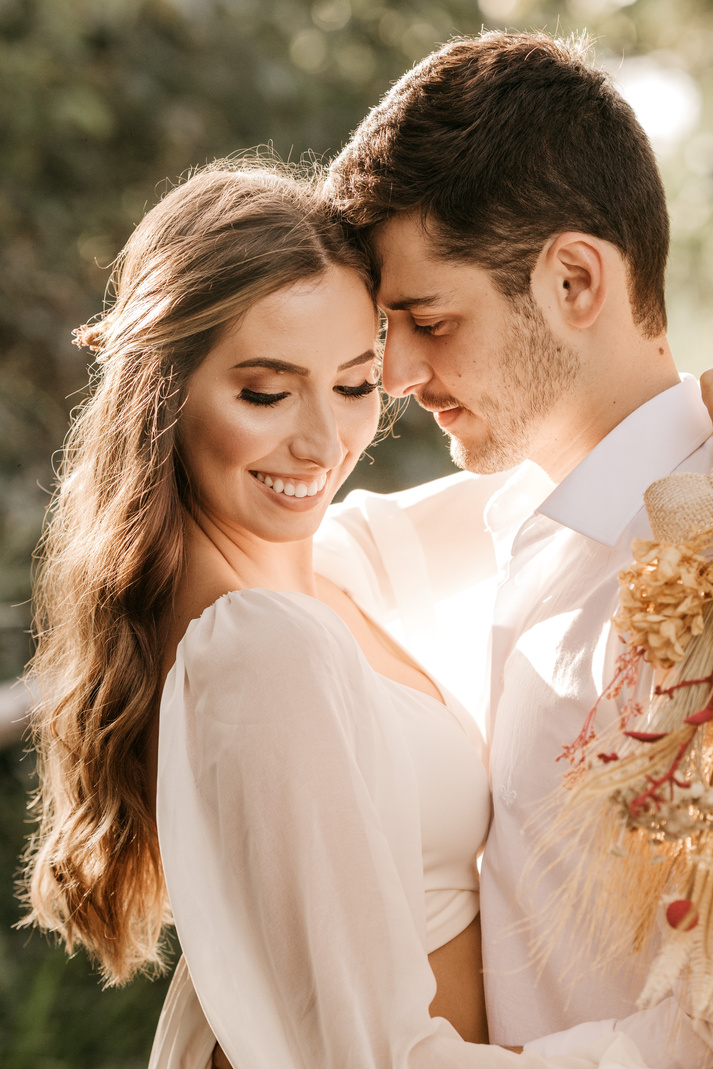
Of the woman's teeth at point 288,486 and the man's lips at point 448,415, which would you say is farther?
the man's lips at point 448,415

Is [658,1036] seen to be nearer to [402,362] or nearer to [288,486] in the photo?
[288,486]

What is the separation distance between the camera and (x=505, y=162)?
1812 millimetres

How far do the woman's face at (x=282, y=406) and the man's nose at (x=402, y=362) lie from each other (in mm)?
110

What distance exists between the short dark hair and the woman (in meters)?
0.18

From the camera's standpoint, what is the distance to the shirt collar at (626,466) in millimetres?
1647

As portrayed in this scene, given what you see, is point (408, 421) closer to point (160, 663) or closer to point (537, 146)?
point (537, 146)

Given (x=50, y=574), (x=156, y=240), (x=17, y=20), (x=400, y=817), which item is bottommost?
(x=400, y=817)

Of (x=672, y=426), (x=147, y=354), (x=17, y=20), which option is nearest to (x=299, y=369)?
(x=147, y=354)

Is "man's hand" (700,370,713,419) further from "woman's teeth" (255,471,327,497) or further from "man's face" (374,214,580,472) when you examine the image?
"woman's teeth" (255,471,327,497)

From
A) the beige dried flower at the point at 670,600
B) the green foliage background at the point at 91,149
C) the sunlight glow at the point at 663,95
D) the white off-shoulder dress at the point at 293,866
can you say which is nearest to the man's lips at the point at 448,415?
the white off-shoulder dress at the point at 293,866

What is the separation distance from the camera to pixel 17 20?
3027 millimetres

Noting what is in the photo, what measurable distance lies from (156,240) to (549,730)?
1160 mm

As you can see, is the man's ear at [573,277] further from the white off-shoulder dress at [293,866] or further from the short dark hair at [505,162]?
the white off-shoulder dress at [293,866]

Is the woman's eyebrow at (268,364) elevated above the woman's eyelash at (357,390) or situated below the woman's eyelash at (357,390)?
above
